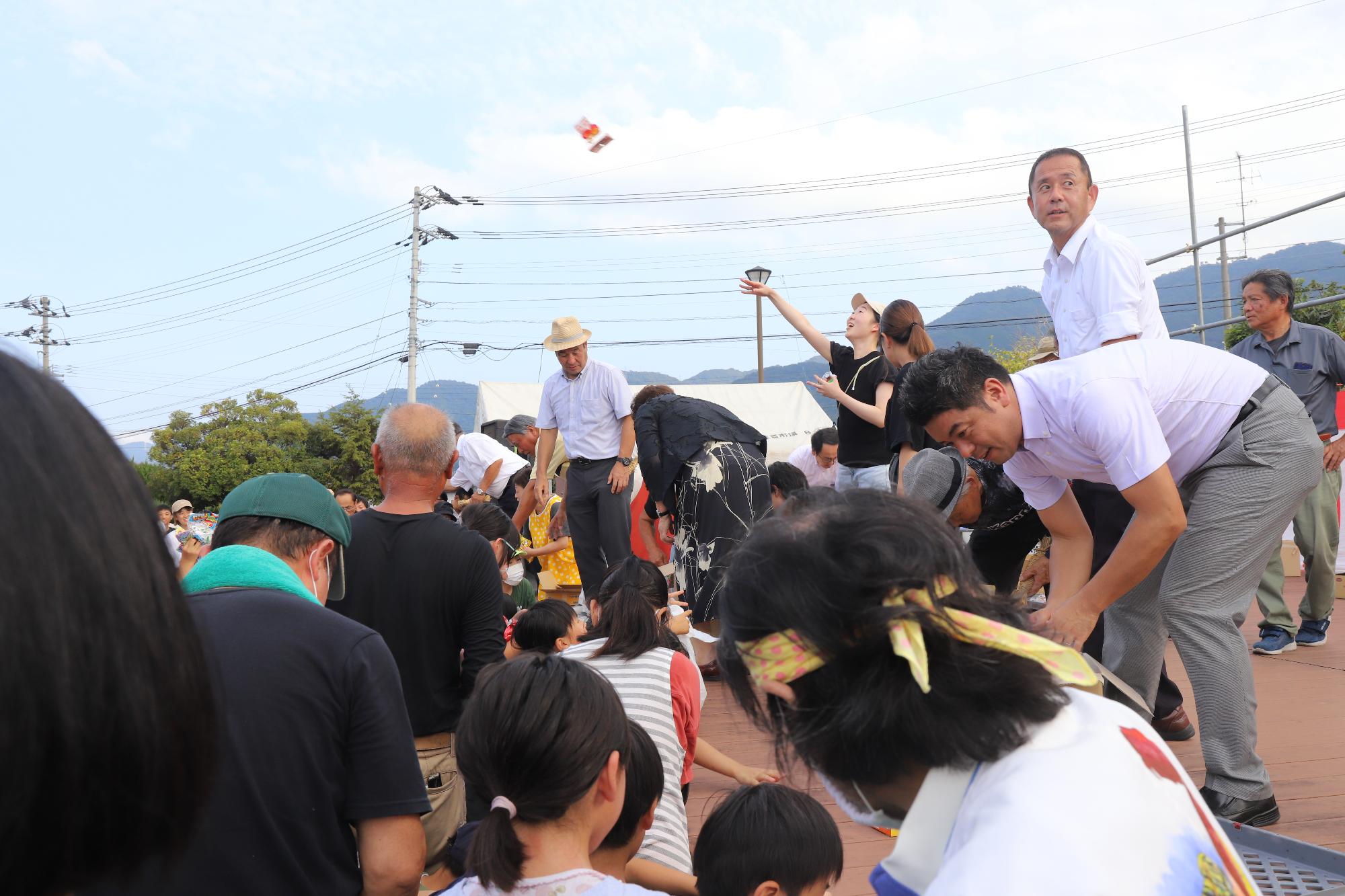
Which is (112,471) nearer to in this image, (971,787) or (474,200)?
(971,787)

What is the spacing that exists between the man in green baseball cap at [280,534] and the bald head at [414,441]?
41.0 inches

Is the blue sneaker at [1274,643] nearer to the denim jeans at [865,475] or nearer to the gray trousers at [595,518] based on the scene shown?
the denim jeans at [865,475]

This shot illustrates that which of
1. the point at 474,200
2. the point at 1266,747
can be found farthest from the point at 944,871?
the point at 474,200

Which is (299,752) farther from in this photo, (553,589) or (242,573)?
(553,589)

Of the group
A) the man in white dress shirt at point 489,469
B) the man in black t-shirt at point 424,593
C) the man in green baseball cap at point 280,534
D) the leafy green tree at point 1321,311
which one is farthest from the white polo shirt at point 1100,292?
the leafy green tree at point 1321,311

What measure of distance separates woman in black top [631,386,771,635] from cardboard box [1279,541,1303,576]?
18.0 feet

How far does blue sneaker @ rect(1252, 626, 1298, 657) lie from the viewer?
5.71 m

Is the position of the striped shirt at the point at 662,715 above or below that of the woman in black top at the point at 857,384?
below

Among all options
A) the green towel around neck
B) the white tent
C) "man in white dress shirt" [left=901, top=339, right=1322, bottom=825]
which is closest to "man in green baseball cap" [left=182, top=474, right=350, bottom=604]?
the green towel around neck

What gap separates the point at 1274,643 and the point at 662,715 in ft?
14.7

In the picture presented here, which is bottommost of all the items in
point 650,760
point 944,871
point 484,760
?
point 650,760

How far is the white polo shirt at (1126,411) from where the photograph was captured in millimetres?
2744

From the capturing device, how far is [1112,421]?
2729 millimetres

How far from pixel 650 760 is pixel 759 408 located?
1931 cm
